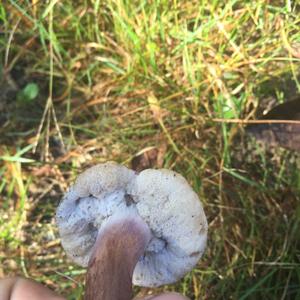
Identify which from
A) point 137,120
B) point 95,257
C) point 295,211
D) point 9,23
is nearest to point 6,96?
point 9,23

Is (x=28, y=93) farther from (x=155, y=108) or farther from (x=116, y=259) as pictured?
(x=116, y=259)

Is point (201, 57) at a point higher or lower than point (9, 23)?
lower

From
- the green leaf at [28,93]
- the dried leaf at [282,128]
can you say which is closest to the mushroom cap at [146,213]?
the dried leaf at [282,128]

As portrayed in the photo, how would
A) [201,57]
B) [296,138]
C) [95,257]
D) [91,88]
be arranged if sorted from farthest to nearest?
[91,88] → [201,57] → [296,138] → [95,257]

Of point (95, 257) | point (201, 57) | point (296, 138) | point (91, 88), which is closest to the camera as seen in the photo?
point (95, 257)

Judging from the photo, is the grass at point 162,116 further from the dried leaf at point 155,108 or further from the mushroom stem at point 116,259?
the mushroom stem at point 116,259

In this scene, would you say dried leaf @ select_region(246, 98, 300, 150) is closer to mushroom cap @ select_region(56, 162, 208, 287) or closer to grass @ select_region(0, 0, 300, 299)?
grass @ select_region(0, 0, 300, 299)

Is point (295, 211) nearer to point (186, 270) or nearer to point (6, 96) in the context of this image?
point (186, 270)
